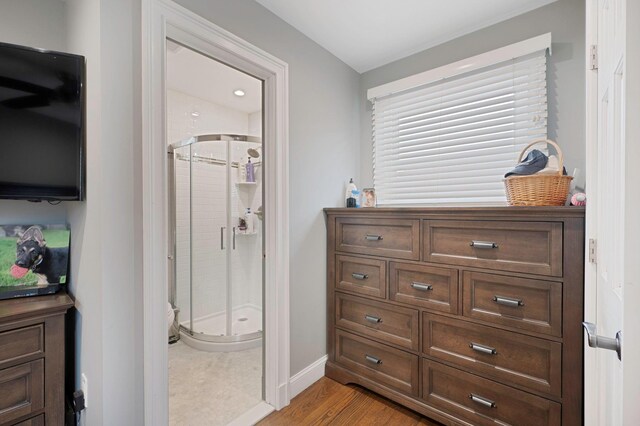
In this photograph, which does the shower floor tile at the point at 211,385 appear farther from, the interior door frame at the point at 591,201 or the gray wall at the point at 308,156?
the interior door frame at the point at 591,201

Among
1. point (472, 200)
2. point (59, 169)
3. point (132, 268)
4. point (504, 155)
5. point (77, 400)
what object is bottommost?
point (77, 400)

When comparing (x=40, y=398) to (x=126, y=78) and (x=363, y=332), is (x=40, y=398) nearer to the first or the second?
(x=126, y=78)

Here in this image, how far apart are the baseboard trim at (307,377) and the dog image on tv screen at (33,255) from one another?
5.04 ft

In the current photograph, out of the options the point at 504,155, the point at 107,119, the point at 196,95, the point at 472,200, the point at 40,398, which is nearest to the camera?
the point at 107,119

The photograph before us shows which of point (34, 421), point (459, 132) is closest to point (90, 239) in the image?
point (34, 421)

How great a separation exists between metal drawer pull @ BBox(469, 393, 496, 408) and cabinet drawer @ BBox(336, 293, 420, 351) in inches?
14.1

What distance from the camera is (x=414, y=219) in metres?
1.78

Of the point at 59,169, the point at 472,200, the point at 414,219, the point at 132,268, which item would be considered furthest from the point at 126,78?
the point at 472,200

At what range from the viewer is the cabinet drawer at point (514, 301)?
→ 4.43 feet

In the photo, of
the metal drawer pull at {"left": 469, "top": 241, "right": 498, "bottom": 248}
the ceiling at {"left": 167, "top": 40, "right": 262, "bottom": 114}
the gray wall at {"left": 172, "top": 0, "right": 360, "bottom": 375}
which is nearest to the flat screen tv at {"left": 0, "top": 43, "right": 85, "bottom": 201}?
the gray wall at {"left": 172, "top": 0, "right": 360, "bottom": 375}

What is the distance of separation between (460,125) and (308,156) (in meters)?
1.15

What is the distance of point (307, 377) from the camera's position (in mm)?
2084

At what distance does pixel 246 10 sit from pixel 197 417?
98.6 inches

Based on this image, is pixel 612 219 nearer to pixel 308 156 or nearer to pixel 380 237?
pixel 380 237
